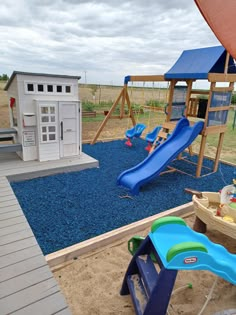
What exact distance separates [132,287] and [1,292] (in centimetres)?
108

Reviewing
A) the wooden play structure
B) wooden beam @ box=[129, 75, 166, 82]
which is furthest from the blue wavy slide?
wooden beam @ box=[129, 75, 166, 82]

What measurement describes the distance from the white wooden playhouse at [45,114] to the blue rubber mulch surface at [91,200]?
2.74 feet

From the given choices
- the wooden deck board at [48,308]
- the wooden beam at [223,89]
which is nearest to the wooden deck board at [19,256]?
the wooden deck board at [48,308]

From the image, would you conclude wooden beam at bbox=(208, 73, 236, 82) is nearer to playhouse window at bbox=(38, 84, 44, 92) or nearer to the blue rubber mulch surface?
the blue rubber mulch surface

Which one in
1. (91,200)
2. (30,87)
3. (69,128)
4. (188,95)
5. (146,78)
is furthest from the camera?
(146,78)

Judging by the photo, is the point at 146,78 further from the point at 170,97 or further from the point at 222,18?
the point at 222,18

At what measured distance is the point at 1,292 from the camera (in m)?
1.75

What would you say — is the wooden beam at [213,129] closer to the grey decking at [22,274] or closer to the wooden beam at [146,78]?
the wooden beam at [146,78]

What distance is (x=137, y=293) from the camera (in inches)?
75.4

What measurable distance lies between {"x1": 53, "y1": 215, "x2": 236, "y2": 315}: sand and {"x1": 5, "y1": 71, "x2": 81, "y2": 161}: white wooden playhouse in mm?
3147

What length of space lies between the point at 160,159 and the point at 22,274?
331 centimetres

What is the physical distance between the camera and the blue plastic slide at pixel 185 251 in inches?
58.2

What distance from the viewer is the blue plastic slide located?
1.48 meters

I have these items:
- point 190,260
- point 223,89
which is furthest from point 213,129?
point 190,260
